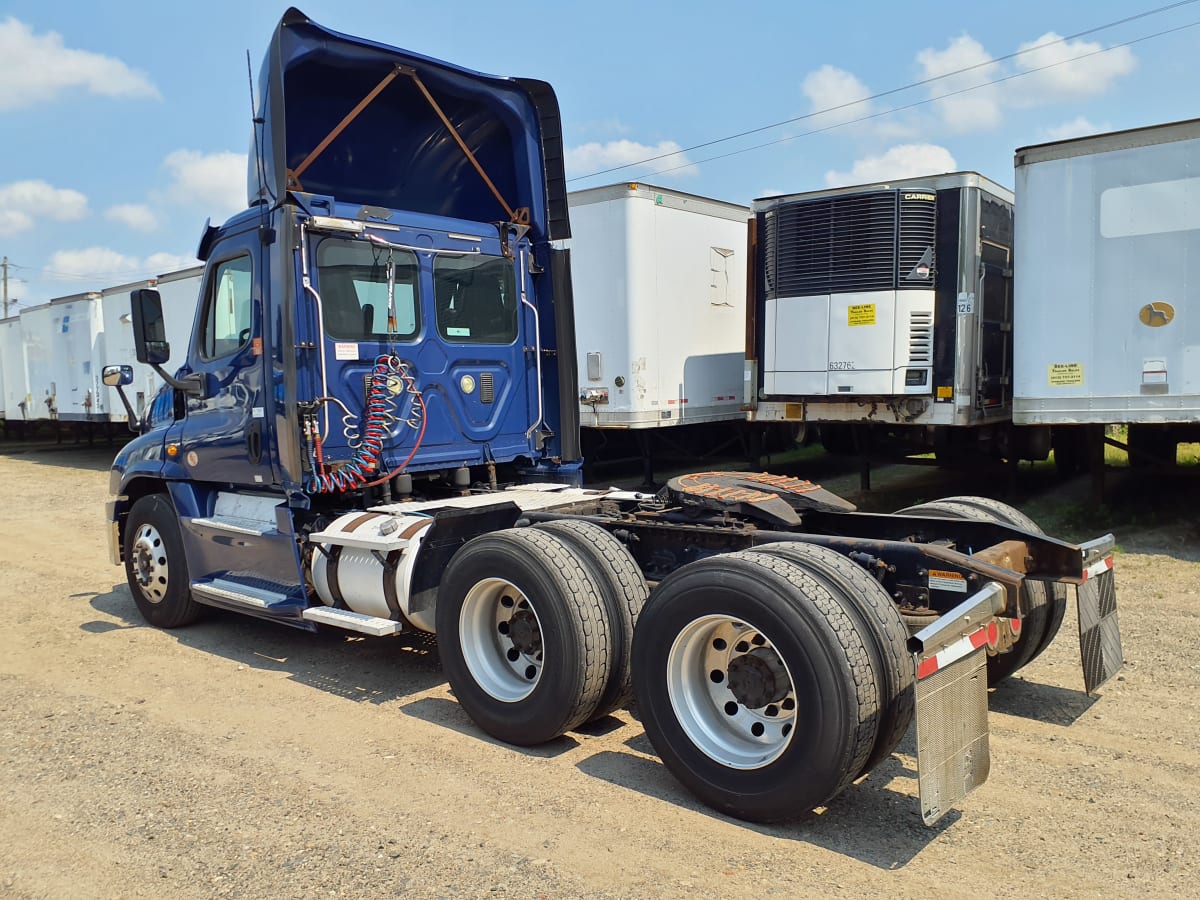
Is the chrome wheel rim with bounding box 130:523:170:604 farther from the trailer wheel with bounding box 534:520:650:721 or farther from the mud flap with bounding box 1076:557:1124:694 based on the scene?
the mud flap with bounding box 1076:557:1124:694

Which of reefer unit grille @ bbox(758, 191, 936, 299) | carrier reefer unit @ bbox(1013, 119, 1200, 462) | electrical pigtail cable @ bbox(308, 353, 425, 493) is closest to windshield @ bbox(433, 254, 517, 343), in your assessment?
electrical pigtail cable @ bbox(308, 353, 425, 493)

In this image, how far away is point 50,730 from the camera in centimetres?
479

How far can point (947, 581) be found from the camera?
391 centimetres

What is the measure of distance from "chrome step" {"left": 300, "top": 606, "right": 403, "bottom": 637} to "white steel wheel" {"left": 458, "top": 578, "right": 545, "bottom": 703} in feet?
2.02

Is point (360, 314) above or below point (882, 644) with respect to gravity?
above

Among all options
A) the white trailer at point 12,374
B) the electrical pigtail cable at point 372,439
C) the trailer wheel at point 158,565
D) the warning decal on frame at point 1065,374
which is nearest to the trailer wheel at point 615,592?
the electrical pigtail cable at point 372,439

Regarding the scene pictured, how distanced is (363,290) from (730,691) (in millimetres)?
3407

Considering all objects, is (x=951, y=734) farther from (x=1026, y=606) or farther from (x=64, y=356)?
(x=64, y=356)

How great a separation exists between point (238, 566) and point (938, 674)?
4.45 metres

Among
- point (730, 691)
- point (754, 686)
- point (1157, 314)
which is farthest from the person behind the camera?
point (1157, 314)

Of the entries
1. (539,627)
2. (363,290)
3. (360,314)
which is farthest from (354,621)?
(363,290)

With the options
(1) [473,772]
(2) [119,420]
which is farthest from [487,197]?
(2) [119,420]

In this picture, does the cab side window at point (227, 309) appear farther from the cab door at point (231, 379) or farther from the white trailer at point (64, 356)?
the white trailer at point (64, 356)

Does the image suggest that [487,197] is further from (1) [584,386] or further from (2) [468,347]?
(1) [584,386]
